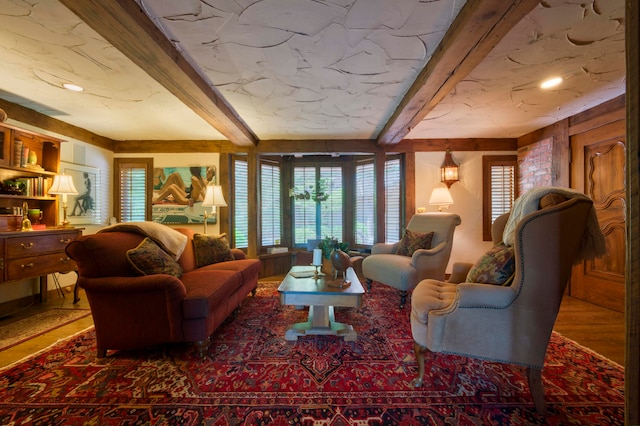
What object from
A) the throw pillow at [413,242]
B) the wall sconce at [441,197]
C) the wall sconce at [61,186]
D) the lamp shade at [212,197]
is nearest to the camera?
the wall sconce at [61,186]

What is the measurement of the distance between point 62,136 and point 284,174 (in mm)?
3165

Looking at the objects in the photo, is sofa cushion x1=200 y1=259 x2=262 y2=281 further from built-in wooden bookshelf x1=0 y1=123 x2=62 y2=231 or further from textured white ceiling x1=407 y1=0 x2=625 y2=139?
textured white ceiling x1=407 y1=0 x2=625 y2=139

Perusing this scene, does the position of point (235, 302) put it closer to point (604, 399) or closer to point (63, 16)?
point (63, 16)

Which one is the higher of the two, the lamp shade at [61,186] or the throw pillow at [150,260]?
the lamp shade at [61,186]

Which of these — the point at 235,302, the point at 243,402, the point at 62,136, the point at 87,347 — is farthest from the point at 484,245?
the point at 62,136

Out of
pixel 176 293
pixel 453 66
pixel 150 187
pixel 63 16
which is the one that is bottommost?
pixel 176 293

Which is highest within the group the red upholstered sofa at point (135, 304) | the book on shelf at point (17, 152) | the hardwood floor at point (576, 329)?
the book on shelf at point (17, 152)

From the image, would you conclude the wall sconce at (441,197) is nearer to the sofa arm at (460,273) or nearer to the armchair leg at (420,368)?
the sofa arm at (460,273)

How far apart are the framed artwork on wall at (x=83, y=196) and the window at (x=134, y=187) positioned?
0.34 meters

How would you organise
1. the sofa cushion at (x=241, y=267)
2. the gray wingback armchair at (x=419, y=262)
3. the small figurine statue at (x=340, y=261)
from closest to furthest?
the small figurine statue at (x=340, y=261) → the sofa cushion at (x=241, y=267) → the gray wingback armchair at (x=419, y=262)

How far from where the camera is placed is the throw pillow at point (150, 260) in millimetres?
1934

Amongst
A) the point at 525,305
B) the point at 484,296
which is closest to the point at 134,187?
the point at 484,296

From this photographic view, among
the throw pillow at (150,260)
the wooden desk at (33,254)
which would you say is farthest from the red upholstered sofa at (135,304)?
the wooden desk at (33,254)

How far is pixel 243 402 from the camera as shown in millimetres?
1429
